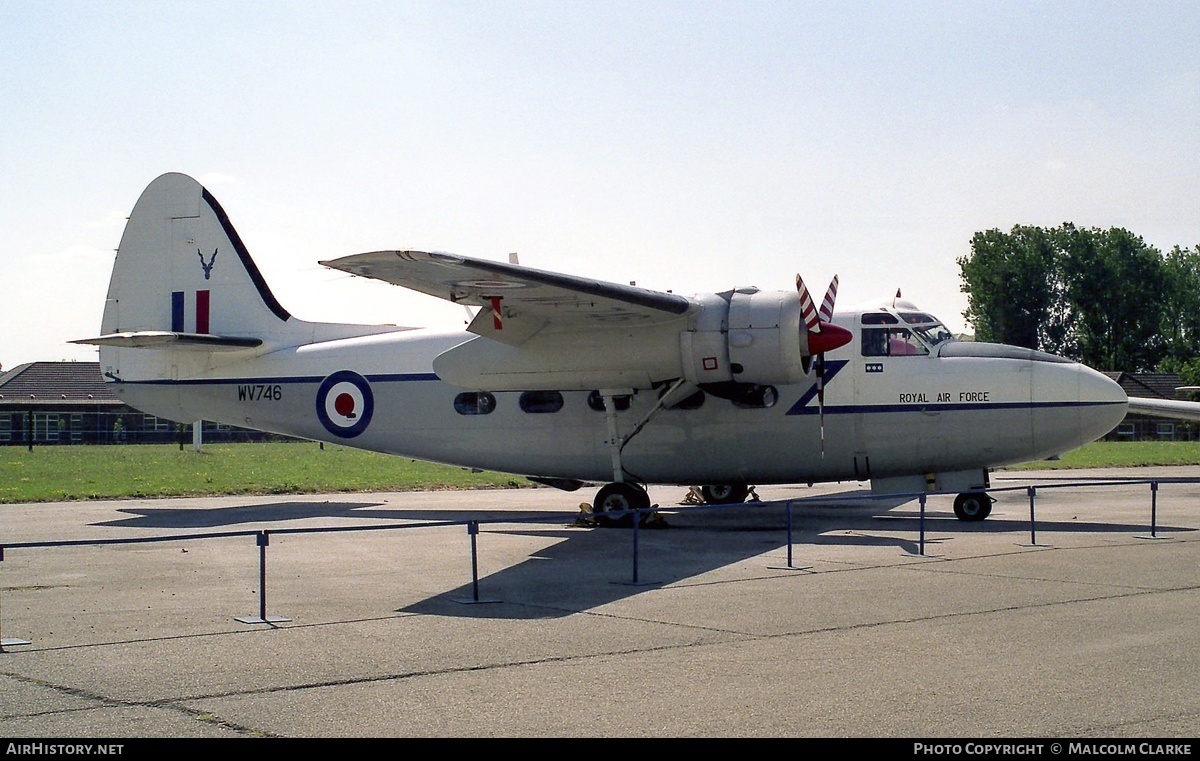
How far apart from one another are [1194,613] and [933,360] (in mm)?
8722

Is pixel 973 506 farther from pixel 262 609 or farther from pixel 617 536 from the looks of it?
pixel 262 609

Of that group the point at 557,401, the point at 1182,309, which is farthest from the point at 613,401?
the point at 1182,309

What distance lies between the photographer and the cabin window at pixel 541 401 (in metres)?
20.0

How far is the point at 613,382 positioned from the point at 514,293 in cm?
294

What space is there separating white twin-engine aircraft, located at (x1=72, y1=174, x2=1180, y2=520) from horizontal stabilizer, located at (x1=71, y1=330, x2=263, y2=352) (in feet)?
0.15

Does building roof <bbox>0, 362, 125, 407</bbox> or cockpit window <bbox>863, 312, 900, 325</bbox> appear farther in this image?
building roof <bbox>0, 362, 125, 407</bbox>

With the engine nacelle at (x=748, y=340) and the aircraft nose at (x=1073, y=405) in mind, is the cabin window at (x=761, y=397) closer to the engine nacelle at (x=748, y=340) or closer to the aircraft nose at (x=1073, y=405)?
the engine nacelle at (x=748, y=340)

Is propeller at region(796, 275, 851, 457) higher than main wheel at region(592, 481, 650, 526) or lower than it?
higher

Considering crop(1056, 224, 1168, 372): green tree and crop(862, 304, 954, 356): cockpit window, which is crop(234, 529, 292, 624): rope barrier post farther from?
crop(1056, 224, 1168, 372): green tree

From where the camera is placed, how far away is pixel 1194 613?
32.9 feet

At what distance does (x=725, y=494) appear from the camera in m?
22.6

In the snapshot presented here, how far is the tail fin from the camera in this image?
22.9 meters

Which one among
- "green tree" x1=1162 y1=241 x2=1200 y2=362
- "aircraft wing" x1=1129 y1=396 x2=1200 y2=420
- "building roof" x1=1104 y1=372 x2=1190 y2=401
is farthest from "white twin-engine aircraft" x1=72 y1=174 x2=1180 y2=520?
"green tree" x1=1162 y1=241 x2=1200 y2=362

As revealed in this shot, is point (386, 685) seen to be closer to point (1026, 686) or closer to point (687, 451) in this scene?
point (1026, 686)
